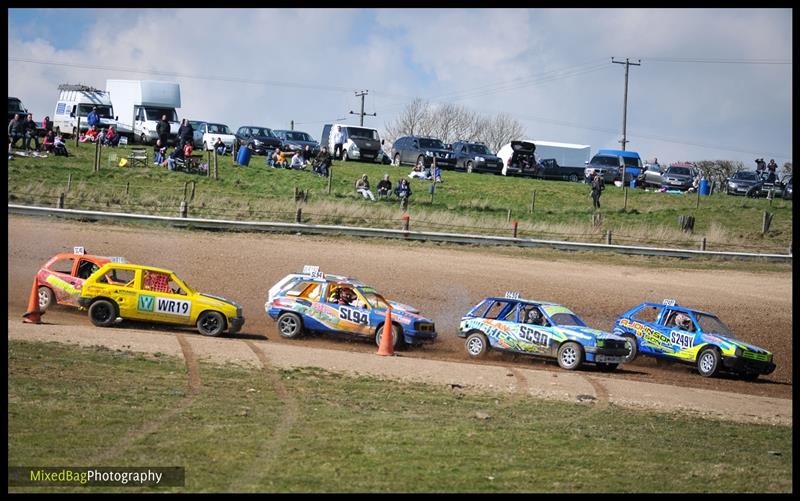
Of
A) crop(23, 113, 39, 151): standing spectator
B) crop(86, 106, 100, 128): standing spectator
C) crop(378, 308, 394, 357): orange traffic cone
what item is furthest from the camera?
crop(86, 106, 100, 128): standing spectator

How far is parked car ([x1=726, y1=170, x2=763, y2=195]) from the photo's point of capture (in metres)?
51.5

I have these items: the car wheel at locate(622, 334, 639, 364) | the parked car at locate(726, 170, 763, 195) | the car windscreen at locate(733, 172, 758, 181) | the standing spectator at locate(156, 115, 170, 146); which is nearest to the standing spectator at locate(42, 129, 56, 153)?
the standing spectator at locate(156, 115, 170, 146)

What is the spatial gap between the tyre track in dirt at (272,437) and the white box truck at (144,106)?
1309 inches

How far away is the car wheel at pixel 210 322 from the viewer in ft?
64.1

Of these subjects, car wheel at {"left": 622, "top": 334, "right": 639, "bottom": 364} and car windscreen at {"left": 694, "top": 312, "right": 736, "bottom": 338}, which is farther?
car windscreen at {"left": 694, "top": 312, "right": 736, "bottom": 338}

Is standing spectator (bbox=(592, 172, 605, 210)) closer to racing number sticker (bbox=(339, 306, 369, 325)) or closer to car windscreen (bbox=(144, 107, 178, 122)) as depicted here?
car windscreen (bbox=(144, 107, 178, 122))

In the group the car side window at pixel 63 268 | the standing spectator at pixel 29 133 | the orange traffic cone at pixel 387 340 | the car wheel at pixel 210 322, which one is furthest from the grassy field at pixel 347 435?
the standing spectator at pixel 29 133

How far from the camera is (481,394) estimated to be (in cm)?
1528

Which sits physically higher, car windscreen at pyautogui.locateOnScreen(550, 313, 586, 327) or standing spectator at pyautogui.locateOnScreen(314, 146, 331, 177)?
standing spectator at pyautogui.locateOnScreen(314, 146, 331, 177)

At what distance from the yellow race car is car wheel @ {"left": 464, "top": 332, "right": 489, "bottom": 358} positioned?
453 cm

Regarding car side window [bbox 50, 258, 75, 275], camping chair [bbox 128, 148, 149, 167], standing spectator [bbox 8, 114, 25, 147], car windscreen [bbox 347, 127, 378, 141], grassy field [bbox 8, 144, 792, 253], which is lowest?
car side window [bbox 50, 258, 75, 275]

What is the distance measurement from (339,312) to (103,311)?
14.9ft

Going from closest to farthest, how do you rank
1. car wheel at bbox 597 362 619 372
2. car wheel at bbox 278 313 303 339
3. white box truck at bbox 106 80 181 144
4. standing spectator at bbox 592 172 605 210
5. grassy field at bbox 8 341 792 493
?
grassy field at bbox 8 341 792 493 → car wheel at bbox 597 362 619 372 → car wheel at bbox 278 313 303 339 → standing spectator at bbox 592 172 605 210 → white box truck at bbox 106 80 181 144

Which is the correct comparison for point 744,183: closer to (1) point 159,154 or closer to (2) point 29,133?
(1) point 159,154
